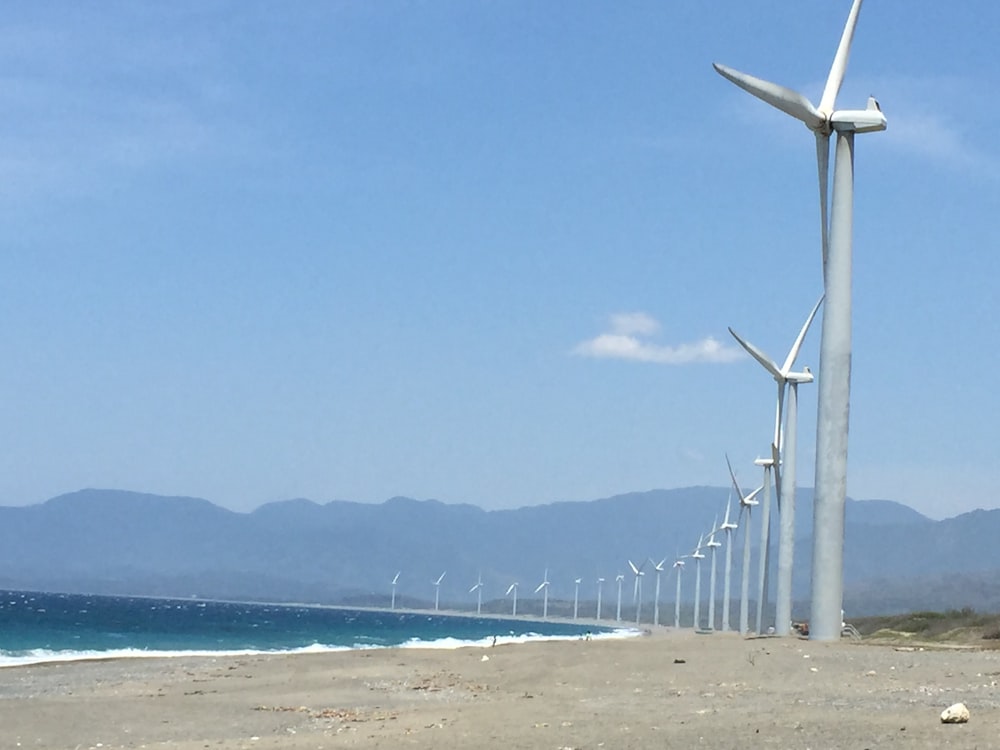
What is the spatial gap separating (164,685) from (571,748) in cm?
1563

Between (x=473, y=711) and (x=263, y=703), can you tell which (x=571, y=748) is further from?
(x=263, y=703)

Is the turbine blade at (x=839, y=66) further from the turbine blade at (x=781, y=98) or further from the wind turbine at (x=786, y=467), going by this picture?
the wind turbine at (x=786, y=467)

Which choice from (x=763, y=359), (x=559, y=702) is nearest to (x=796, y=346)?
(x=763, y=359)

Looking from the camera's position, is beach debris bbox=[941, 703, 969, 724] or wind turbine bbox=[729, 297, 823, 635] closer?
beach debris bbox=[941, 703, 969, 724]

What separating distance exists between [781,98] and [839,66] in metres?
3.75

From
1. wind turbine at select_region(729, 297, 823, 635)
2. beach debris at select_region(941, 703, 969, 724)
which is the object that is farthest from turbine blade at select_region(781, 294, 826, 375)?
beach debris at select_region(941, 703, 969, 724)

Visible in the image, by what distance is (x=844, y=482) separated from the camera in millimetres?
27078

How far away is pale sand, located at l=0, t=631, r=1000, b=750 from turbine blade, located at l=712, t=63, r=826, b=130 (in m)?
11.0

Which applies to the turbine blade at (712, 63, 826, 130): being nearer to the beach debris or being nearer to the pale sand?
the pale sand

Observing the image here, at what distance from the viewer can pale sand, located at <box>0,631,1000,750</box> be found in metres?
14.8

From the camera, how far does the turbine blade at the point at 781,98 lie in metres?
29.9

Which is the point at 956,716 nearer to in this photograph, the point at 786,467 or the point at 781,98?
the point at 781,98

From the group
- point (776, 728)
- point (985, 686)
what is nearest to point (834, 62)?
point (985, 686)

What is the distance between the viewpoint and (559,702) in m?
19.6
